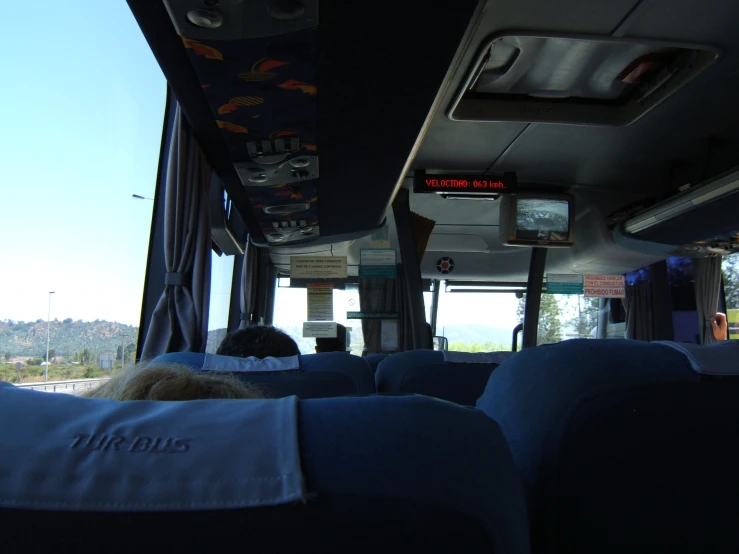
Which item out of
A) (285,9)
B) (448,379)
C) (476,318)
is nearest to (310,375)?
(448,379)

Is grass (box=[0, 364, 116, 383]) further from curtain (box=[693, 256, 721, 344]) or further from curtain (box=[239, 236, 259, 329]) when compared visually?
curtain (box=[693, 256, 721, 344])

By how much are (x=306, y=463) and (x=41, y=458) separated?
10.9 inches

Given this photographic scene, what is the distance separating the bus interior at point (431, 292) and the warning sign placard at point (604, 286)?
0.04 m

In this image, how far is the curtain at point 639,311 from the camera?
8078 millimetres

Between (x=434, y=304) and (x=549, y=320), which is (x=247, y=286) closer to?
(x=434, y=304)

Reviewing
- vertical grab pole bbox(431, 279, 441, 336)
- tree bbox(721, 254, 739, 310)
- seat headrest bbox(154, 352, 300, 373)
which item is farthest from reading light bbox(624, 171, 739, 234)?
seat headrest bbox(154, 352, 300, 373)

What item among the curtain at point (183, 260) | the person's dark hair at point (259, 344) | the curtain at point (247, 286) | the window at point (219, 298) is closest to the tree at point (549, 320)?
the curtain at point (247, 286)

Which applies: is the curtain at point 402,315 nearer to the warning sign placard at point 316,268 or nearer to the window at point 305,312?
the window at point 305,312

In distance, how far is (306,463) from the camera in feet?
2.02

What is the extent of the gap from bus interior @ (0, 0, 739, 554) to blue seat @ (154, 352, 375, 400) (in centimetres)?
1

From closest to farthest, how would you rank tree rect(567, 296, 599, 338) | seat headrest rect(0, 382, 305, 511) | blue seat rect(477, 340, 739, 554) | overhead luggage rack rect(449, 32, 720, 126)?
seat headrest rect(0, 382, 305, 511) → blue seat rect(477, 340, 739, 554) → overhead luggage rack rect(449, 32, 720, 126) → tree rect(567, 296, 599, 338)

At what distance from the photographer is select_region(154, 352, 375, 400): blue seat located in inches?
90.7

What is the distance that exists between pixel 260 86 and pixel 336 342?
430cm

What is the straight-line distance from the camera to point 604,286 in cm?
811
